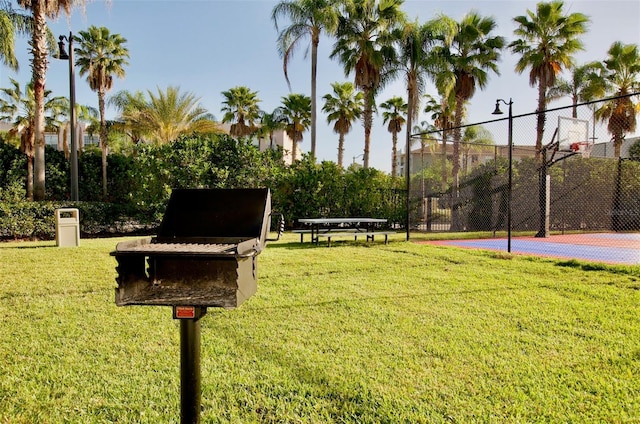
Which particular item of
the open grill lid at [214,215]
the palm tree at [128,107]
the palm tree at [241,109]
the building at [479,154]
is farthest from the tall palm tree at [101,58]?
the open grill lid at [214,215]

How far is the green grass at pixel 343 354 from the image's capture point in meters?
2.19

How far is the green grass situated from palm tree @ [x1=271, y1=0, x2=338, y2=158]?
44.8 ft

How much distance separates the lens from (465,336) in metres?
3.31

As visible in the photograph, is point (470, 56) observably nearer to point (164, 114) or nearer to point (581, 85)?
point (581, 85)

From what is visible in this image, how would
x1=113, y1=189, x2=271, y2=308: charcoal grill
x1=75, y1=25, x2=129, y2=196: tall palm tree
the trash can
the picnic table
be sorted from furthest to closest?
x1=75, y1=25, x2=129, y2=196: tall palm tree < the picnic table < the trash can < x1=113, y1=189, x2=271, y2=308: charcoal grill

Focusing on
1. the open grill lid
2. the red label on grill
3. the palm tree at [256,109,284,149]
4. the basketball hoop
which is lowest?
the red label on grill

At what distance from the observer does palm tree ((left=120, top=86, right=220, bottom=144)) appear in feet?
70.0

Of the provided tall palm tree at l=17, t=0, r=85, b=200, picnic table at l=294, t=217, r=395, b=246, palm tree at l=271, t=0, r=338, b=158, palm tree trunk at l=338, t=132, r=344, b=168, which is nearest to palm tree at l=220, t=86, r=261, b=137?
palm tree trunk at l=338, t=132, r=344, b=168

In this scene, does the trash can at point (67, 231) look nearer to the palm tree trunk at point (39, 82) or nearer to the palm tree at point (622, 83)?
the palm tree trunk at point (39, 82)

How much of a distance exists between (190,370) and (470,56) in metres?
20.7

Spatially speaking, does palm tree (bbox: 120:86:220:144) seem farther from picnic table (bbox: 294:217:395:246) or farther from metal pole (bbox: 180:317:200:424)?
metal pole (bbox: 180:317:200:424)

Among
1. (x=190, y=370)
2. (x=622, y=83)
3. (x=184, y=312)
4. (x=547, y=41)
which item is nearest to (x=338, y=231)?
(x=190, y=370)

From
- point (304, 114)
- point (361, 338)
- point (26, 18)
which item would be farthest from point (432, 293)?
point (304, 114)

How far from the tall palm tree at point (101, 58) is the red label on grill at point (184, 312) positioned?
2077 centimetres
